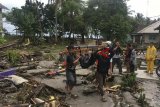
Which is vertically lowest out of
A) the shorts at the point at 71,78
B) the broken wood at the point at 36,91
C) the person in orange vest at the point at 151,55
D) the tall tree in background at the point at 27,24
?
the broken wood at the point at 36,91

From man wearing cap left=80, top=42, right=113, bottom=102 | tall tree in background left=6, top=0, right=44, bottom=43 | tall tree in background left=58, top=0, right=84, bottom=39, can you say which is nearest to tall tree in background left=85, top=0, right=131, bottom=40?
tall tree in background left=58, top=0, right=84, bottom=39

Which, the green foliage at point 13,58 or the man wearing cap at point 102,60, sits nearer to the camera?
the man wearing cap at point 102,60

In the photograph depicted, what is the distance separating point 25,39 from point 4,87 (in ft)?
99.5

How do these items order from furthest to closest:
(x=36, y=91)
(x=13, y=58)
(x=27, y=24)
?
(x=27, y=24) < (x=13, y=58) < (x=36, y=91)

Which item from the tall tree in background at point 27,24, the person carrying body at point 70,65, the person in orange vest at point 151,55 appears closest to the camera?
the person carrying body at point 70,65

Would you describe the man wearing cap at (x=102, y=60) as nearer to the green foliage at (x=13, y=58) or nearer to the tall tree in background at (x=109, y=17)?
the green foliage at (x=13, y=58)

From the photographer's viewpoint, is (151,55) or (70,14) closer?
(151,55)

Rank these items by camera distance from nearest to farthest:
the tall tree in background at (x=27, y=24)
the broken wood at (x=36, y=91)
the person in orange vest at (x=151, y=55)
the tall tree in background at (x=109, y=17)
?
the broken wood at (x=36, y=91) < the person in orange vest at (x=151, y=55) < the tall tree in background at (x=27, y=24) < the tall tree in background at (x=109, y=17)

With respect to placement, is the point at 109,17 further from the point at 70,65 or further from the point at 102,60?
the point at 102,60

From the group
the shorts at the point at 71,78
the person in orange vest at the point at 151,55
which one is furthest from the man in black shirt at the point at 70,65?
the person in orange vest at the point at 151,55

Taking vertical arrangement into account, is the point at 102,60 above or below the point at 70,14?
below

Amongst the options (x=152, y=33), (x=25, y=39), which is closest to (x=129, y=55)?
(x=25, y=39)

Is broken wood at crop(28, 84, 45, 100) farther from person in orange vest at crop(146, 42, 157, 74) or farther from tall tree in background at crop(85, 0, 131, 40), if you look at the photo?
tall tree in background at crop(85, 0, 131, 40)

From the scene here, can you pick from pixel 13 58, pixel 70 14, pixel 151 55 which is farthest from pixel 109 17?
pixel 151 55
